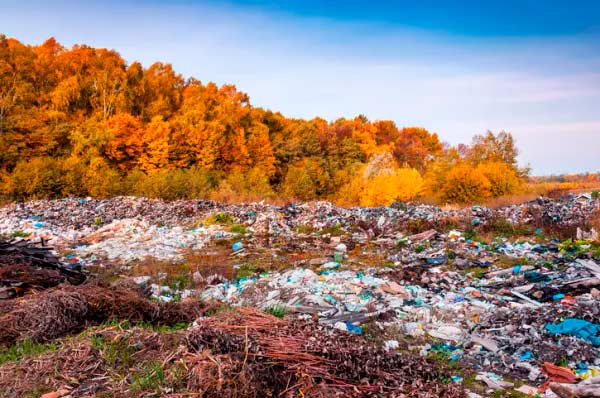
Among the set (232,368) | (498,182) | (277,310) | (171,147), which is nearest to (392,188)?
(498,182)

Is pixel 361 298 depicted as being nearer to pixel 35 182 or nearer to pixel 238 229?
pixel 238 229

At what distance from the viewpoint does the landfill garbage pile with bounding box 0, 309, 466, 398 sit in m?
2.52

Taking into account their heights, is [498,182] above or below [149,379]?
above

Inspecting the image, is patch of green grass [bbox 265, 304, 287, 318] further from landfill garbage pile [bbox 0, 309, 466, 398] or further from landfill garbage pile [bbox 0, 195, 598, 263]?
landfill garbage pile [bbox 0, 195, 598, 263]

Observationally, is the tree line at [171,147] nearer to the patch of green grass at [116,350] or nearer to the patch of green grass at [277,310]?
the patch of green grass at [277,310]

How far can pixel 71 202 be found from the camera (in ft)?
57.2

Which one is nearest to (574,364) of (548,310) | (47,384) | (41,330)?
(548,310)

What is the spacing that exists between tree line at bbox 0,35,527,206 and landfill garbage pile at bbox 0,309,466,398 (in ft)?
56.0

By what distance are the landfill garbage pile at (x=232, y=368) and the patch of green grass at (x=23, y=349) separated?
254 mm

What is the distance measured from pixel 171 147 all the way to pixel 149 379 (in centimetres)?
2930

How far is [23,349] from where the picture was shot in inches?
134

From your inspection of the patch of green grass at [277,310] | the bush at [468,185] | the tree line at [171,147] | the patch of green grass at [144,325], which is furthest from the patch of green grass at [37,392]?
the bush at [468,185]

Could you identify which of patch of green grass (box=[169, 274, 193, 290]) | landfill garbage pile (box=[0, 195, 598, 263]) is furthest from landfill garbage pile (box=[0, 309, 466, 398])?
landfill garbage pile (box=[0, 195, 598, 263])

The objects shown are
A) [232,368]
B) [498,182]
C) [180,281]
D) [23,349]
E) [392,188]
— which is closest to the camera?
[232,368]
